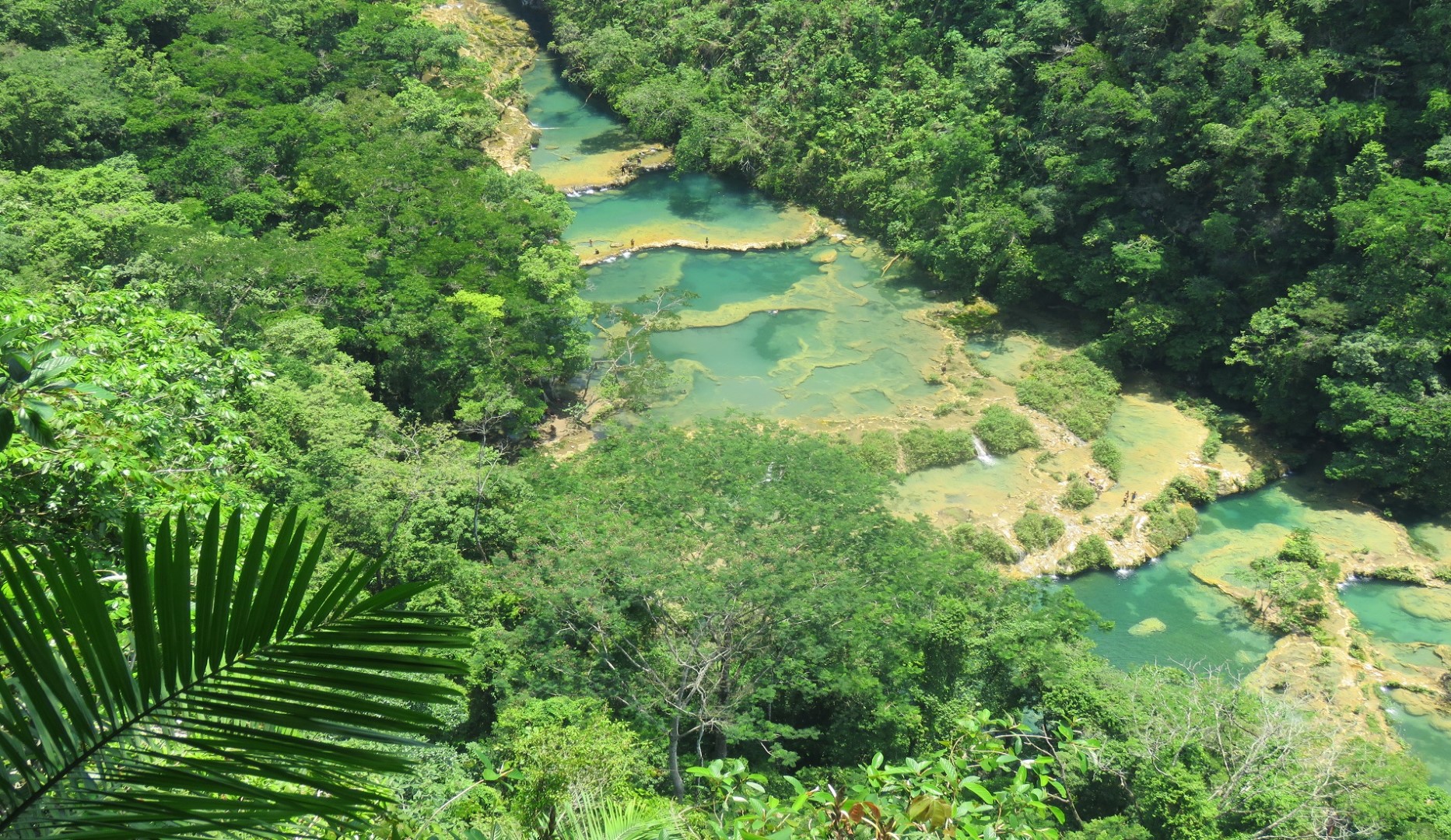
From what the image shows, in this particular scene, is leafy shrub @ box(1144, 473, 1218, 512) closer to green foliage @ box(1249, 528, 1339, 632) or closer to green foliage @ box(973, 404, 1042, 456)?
green foliage @ box(1249, 528, 1339, 632)

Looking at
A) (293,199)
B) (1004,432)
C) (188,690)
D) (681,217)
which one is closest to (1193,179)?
(1004,432)

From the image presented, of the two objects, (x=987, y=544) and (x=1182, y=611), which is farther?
(x=987, y=544)

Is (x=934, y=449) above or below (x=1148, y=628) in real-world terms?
above

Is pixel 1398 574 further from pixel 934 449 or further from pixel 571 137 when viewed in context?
pixel 571 137

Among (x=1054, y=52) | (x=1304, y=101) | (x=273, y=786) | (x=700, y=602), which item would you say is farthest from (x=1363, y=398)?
(x=273, y=786)

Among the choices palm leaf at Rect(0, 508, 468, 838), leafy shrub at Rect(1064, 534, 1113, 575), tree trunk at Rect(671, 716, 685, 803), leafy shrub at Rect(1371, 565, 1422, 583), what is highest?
palm leaf at Rect(0, 508, 468, 838)

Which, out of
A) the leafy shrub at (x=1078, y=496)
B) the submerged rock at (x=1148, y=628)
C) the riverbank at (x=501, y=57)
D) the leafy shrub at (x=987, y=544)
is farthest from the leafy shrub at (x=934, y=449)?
the riverbank at (x=501, y=57)

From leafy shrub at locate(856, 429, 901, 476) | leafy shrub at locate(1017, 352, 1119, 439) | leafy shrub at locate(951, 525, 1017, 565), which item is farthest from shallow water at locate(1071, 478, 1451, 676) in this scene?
leafy shrub at locate(856, 429, 901, 476)
